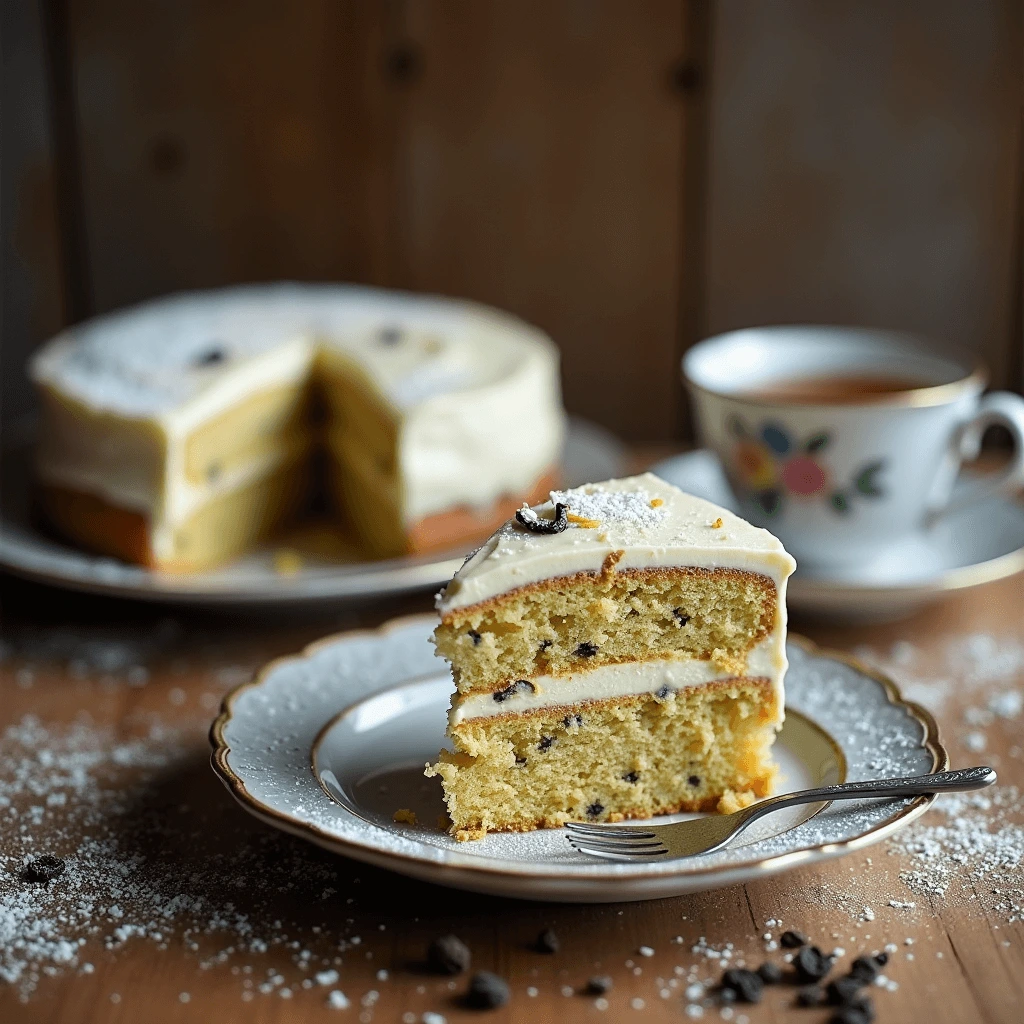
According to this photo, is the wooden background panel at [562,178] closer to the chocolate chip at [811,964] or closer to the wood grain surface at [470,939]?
the wood grain surface at [470,939]

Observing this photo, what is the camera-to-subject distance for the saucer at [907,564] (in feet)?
Result: 7.25

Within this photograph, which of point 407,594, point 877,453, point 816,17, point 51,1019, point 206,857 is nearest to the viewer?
Answer: point 51,1019

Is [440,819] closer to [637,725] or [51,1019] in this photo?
[637,725]

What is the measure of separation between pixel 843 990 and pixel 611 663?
495 mm

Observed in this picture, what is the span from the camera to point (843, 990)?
4.52 feet

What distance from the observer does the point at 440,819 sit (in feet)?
5.49

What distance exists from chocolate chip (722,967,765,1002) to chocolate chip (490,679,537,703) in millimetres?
432

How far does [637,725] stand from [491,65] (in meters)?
1.90

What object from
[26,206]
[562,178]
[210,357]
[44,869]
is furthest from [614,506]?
[26,206]

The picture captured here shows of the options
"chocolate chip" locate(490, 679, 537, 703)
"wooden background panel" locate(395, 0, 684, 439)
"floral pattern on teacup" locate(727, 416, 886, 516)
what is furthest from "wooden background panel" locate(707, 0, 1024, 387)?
"chocolate chip" locate(490, 679, 537, 703)

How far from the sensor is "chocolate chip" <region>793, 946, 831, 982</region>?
1.41m

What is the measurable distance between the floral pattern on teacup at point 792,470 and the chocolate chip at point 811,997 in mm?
1117

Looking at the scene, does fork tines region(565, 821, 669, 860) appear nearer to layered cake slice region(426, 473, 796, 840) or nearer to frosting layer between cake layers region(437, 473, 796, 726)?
layered cake slice region(426, 473, 796, 840)

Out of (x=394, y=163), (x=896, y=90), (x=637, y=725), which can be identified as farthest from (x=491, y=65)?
(x=637, y=725)
